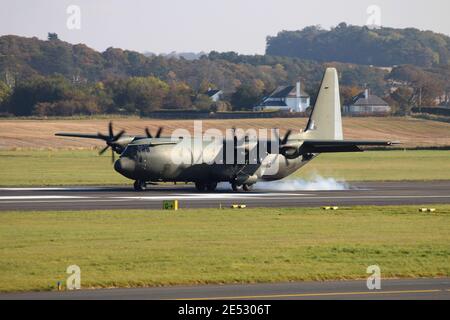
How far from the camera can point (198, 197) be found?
47.2 metres

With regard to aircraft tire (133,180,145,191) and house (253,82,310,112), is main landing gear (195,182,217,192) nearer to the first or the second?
aircraft tire (133,180,145,191)

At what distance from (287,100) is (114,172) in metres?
104

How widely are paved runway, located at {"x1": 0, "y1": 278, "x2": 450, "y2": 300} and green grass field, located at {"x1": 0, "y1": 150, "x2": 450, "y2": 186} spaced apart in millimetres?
37562

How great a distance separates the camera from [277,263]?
25.8m

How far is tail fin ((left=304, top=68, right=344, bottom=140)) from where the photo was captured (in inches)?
2178

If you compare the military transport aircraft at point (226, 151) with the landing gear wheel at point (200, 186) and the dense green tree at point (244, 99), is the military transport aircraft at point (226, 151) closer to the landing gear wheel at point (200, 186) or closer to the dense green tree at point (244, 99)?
the landing gear wheel at point (200, 186)

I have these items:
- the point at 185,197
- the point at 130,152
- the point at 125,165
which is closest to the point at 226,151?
the point at 185,197

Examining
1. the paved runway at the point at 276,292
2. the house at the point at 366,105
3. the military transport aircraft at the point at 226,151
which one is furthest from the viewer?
the house at the point at 366,105

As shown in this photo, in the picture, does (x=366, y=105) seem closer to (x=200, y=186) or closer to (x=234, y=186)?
(x=234, y=186)

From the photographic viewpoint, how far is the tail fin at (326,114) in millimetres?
55312

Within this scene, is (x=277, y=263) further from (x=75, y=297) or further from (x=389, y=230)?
(x=389, y=230)

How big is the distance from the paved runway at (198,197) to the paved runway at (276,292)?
1960cm

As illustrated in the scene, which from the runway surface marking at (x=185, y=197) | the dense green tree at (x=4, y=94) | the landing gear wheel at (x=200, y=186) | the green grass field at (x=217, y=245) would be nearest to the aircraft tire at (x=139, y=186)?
the landing gear wheel at (x=200, y=186)

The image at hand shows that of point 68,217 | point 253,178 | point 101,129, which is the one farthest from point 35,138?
point 68,217
